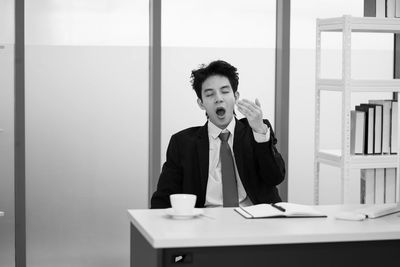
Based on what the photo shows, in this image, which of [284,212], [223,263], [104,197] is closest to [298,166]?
[104,197]

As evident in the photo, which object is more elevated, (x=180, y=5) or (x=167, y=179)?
(x=180, y=5)

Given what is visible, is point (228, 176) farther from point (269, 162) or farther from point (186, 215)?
point (186, 215)

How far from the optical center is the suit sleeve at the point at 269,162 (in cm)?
316

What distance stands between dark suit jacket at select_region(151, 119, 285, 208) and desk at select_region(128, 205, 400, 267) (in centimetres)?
64

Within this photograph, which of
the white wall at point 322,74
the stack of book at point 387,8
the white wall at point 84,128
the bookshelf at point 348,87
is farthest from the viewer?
the white wall at point 322,74

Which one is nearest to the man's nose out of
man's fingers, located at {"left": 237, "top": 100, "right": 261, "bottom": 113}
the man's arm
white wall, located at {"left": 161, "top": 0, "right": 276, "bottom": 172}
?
the man's arm

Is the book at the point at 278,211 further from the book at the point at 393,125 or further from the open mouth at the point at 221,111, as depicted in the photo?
the book at the point at 393,125

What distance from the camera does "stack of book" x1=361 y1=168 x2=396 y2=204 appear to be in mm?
4066

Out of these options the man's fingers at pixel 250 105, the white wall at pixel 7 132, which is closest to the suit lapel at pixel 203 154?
the man's fingers at pixel 250 105

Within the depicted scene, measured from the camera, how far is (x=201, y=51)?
15.8 ft

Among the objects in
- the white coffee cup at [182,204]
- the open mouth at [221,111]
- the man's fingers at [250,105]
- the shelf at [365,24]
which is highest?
the shelf at [365,24]

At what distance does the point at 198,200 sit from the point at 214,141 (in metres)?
0.29

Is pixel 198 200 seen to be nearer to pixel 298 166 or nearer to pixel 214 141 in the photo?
pixel 214 141

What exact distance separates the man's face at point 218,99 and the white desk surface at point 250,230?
0.74 meters
